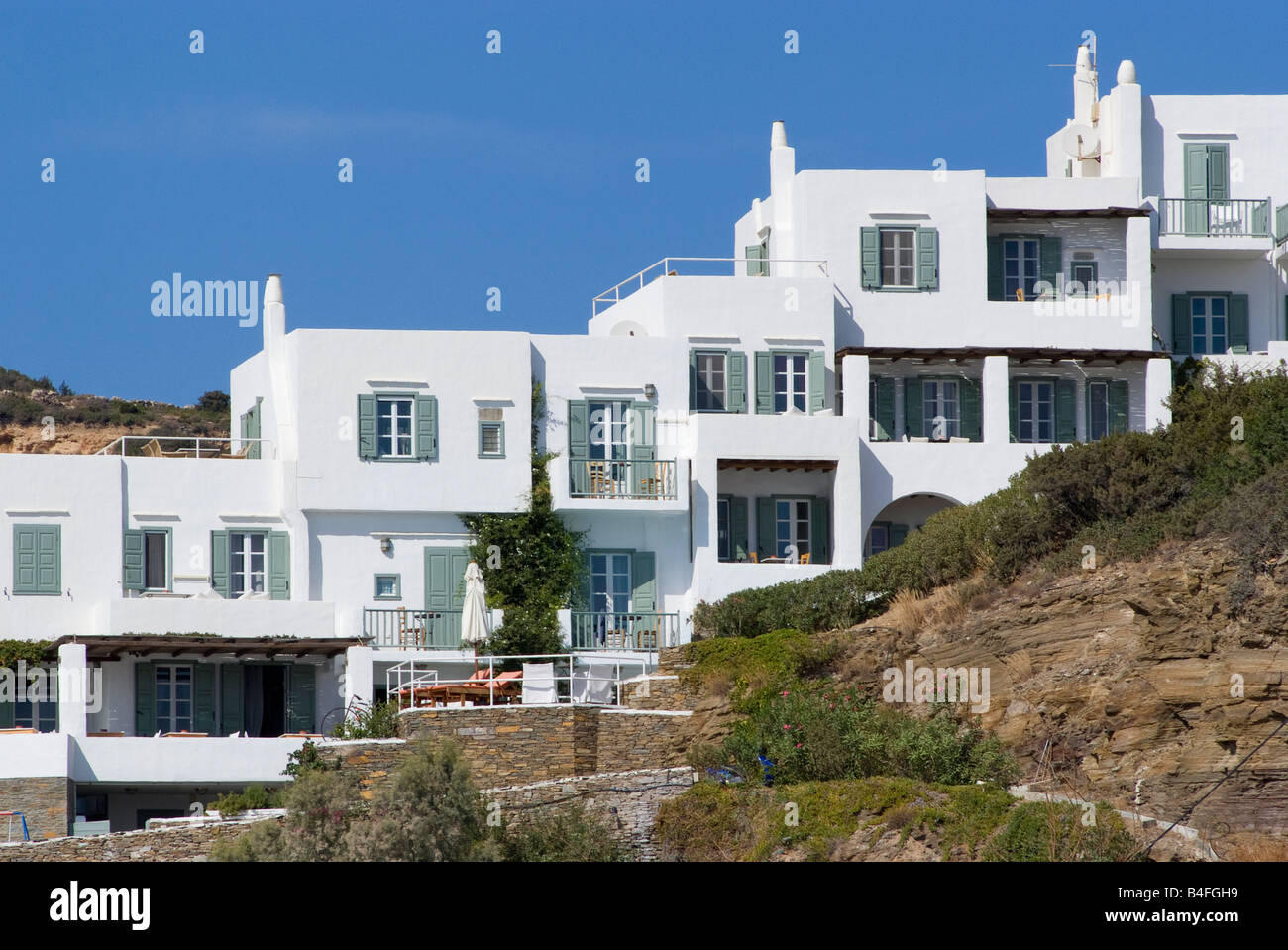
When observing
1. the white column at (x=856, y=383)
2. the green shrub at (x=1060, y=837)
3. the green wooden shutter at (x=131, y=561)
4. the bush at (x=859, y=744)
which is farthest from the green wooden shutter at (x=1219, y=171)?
the green wooden shutter at (x=131, y=561)

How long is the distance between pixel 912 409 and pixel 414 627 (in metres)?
10.5

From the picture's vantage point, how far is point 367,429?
3641 centimetres

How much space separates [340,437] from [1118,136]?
16.5 meters

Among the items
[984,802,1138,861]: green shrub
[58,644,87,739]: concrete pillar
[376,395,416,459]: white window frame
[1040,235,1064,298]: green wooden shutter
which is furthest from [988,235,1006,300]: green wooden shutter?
[58,644,87,739]: concrete pillar

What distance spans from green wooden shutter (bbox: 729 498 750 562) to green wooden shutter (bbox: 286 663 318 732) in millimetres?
7926

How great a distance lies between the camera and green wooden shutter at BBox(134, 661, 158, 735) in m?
34.2

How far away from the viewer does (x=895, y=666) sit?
3030 cm

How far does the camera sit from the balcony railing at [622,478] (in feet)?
120

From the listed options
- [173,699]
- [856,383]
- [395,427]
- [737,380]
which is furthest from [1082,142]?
[173,699]

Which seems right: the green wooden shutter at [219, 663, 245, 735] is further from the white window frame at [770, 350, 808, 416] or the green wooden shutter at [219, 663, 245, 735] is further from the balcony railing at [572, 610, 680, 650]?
the white window frame at [770, 350, 808, 416]

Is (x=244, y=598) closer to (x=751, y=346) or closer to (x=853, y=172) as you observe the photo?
(x=751, y=346)

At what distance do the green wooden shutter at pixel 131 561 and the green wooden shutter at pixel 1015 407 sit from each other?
1629 cm

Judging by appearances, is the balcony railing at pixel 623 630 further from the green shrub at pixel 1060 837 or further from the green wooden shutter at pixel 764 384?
the green shrub at pixel 1060 837
